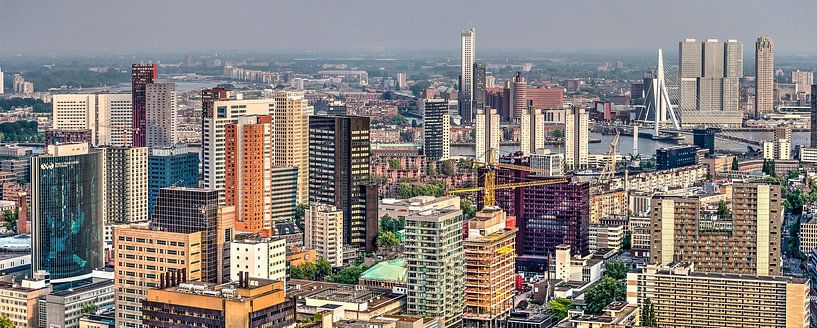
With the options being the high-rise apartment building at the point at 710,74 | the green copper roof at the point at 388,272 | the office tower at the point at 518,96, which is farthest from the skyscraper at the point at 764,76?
the green copper roof at the point at 388,272

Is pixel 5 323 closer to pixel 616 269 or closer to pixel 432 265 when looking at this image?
pixel 432 265

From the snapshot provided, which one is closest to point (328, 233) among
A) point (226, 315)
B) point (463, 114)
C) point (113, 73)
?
point (226, 315)

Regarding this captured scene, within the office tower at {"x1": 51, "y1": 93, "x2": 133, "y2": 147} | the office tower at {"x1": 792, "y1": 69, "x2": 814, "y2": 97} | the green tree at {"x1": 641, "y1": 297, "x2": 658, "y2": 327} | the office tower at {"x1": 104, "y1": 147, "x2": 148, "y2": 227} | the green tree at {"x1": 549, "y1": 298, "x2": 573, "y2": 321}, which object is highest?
the office tower at {"x1": 792, "y1": 69, "x2": 814, "y2": 97}

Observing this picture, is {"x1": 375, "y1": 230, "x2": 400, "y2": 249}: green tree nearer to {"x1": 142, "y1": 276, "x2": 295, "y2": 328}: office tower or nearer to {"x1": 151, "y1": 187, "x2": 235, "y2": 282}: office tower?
{"x1": 151, "y1": 187, "x2": 235, "y2": 282}: office tower

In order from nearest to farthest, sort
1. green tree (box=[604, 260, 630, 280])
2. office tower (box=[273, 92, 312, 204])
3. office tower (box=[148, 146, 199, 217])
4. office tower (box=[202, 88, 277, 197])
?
1. green tree (box=[604, 260, 630, 280])
2. office tower (box=[202, 88, 277, 197])
3. office tower (box=[148, 146, 199, 217])
4. office tower (box=[273, 92, 312, 204])

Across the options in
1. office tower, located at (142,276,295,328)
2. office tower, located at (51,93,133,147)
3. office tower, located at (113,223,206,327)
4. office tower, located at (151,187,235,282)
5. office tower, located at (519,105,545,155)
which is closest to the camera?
office tower, located at (142,276,295,328)

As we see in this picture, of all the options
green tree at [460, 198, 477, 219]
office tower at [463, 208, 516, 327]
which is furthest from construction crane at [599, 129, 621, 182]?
office tower at [463, 208, 516, 327]
